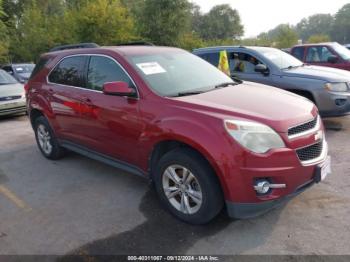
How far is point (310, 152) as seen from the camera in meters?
3.43

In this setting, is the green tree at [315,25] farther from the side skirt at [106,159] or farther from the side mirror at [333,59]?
the side skirt at [106,159]

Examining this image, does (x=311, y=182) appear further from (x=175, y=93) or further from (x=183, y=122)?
(x=175, y=93)

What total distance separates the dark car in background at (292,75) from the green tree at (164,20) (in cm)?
1726

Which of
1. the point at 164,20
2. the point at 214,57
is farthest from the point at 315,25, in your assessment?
the point at 214,57

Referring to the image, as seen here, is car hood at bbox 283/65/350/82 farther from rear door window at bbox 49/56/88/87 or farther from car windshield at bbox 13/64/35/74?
car windshield at bbox 13/64/35/74

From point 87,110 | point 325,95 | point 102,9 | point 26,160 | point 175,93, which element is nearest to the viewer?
point 175,93

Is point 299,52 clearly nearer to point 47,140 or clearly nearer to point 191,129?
point 47,140

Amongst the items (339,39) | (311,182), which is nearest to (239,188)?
(311,182)

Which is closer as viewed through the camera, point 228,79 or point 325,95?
point 228,79

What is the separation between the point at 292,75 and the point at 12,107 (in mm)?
7344

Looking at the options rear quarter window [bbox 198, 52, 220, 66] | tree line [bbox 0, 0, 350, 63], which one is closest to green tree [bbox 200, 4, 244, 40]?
tree line [bbox 0, 0, 350, 63]

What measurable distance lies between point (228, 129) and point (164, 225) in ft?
4.04

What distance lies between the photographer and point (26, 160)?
19.7 ft

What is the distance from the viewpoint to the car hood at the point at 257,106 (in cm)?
328
